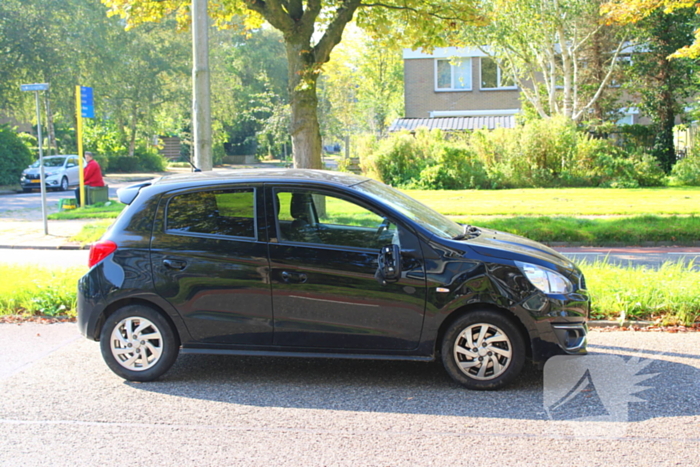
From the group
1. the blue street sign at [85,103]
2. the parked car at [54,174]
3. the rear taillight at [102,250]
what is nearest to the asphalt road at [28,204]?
the parked car at [54,174]

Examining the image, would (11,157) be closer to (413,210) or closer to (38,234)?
(38,234)

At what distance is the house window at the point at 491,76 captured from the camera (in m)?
39.1

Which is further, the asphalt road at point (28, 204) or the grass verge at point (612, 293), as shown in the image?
the asphalt road at point (28, 204)

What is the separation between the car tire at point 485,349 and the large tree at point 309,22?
417 inches

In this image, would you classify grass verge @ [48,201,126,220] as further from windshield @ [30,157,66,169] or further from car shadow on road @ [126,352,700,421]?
car shadow on road @ [126,352,700,421]

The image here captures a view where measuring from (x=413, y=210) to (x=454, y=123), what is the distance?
105ft

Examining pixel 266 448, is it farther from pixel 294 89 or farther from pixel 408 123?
pixel 408 123

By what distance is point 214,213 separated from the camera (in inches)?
218

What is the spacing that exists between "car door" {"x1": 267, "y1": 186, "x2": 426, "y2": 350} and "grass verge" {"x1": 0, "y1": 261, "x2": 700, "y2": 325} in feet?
9.80

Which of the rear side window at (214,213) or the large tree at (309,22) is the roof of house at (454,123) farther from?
the rear side window at (214,213)

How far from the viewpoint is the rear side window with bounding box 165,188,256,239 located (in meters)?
5.46

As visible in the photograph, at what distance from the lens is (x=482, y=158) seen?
26.1 meters

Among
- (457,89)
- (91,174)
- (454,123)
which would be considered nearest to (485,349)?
(91,174)

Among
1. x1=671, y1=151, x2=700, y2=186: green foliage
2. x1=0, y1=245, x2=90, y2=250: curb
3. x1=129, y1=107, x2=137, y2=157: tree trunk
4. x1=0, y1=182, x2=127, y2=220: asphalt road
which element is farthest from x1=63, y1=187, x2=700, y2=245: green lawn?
x1=129, y1=107, x2=137, y2=157: tree trunk
